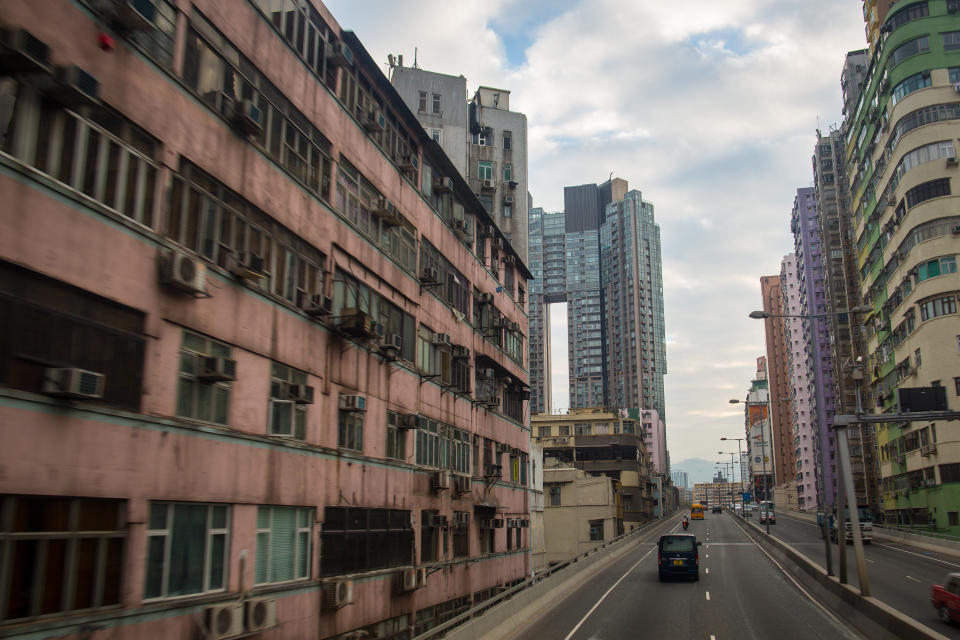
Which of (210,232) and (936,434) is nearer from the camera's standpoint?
(210,232)

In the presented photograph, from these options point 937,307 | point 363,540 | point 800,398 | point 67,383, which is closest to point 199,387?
point 67,383

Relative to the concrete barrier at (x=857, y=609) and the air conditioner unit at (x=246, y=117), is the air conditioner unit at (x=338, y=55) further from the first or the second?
the concrete barrier at (x=857, y=609)

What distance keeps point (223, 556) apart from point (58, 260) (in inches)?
257

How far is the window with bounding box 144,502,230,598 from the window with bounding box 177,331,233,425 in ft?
5.33

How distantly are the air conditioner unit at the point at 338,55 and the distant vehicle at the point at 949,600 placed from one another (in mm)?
21907

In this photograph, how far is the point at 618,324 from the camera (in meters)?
198

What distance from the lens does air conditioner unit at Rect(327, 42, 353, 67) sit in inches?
780

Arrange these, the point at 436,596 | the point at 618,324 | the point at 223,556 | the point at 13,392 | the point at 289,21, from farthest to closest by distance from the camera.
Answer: the point at 618,324 < the point at 436,596 < the point at 289,21 < the point at 223,556 < the point at 13,392

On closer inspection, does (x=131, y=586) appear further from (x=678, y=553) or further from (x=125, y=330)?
(x=678, y=553)

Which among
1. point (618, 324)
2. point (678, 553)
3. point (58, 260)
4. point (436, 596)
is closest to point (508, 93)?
point (678, 553)

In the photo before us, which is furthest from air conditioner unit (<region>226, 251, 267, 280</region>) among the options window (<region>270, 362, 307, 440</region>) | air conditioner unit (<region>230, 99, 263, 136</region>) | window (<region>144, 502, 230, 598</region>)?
window (<region>144, 502, 230, 598</region>)

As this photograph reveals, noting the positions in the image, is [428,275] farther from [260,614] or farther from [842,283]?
[842,283]

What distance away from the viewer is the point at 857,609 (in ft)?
71.6

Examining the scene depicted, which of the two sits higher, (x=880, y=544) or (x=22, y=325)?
(x=22, y=325)
